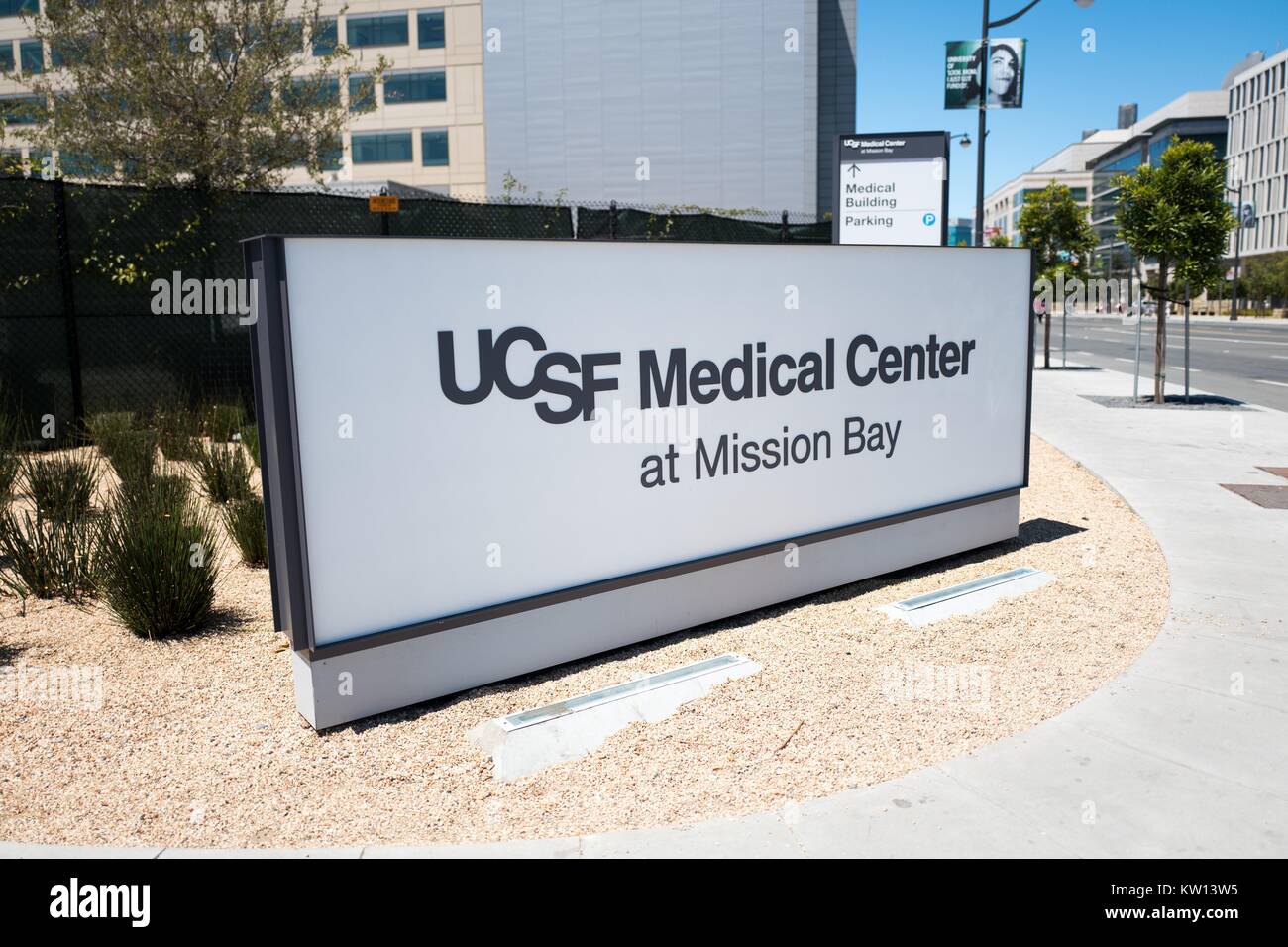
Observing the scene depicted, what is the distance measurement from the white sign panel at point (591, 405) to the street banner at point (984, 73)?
15.4m

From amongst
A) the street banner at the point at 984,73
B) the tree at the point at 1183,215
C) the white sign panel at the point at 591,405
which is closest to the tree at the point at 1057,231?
the street banner at the point at 984,73

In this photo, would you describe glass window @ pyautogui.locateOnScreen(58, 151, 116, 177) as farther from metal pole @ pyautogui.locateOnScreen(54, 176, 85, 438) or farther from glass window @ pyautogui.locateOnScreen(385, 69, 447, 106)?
glass window @ pyautogui.locateOnScreen(385, 69, 447, 106)

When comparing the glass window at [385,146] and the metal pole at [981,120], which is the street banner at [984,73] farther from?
the glass window at [385,146]

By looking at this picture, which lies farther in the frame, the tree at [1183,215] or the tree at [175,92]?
the tree at [175,92]

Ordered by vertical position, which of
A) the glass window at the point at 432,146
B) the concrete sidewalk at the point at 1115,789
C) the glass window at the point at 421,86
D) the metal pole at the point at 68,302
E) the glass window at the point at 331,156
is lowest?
the concrete sidewalk at the point at 1115,789

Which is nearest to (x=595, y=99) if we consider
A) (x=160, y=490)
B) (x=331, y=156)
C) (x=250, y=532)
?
(x=331, y=156)

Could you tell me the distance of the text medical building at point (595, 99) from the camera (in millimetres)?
54656

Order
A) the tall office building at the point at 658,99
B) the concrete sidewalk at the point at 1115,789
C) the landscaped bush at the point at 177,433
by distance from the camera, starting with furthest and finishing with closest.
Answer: the tall office building at the point at 658,99, the landscaped bush at the point at 177,433, the concrete sidewalk at the point at 1115,789

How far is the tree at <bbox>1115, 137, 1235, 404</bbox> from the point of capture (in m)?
15.3

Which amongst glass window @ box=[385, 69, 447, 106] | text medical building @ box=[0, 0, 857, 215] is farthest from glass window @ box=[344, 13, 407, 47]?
glass window @ box=[385, 69, 447, 106]

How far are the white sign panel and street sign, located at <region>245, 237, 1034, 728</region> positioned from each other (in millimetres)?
13

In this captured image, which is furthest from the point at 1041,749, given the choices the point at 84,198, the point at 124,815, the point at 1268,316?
the point at 1268,316

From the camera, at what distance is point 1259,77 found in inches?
3738
